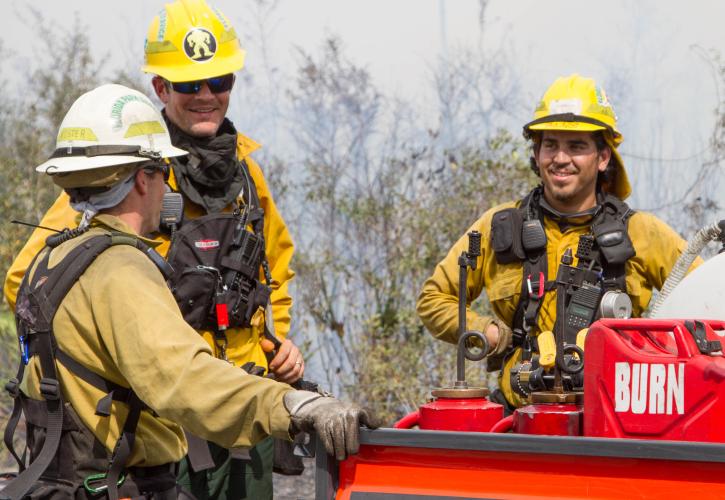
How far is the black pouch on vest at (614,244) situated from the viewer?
14.1 feet

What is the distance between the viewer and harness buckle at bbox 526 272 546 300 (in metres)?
4.35

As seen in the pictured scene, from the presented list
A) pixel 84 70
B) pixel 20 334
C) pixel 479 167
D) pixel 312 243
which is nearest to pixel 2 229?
pixel 84 70

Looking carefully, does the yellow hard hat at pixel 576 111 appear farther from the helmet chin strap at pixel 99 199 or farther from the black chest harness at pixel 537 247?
the helmet chin strap at pixel 99 199

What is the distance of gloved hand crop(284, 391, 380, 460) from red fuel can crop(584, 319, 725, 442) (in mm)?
571

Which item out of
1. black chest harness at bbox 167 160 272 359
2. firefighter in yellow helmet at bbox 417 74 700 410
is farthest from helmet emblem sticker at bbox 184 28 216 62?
firefighter in yellow helmet at bbox 417 74 700 410

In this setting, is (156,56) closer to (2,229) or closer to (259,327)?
(259,327)

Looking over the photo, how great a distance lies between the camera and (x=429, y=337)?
7.64 m

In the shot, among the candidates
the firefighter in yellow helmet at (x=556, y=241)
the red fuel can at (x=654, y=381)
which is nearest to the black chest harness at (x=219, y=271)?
the firefighter in yellow helmet at (x=556, y=241)

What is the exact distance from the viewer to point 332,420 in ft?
9.21

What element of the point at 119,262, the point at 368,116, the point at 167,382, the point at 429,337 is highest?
the point at 368,116

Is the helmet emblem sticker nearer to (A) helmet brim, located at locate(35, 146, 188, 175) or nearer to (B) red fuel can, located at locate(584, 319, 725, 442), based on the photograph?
(A) helmet brim, located at locate(35, 146, 188, 175)

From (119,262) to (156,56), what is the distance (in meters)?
1.78

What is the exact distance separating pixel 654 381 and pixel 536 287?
5.00 ft

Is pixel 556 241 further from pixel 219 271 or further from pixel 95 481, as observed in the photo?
pixel 95 481
